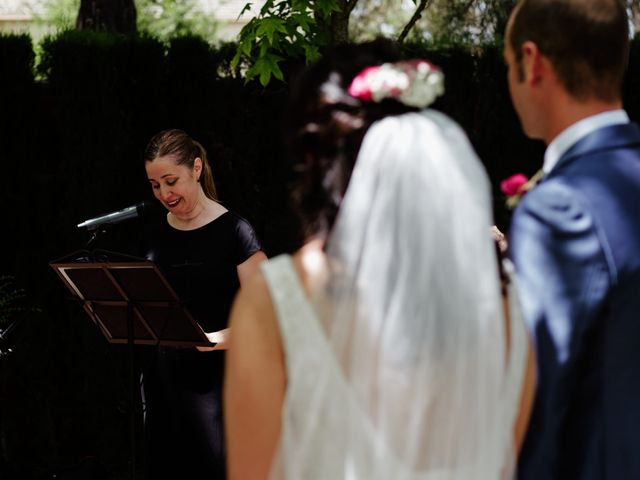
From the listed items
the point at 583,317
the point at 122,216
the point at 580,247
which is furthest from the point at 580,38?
the point at 122,216

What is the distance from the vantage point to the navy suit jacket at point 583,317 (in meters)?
2.07

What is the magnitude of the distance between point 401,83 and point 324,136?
0.58ft

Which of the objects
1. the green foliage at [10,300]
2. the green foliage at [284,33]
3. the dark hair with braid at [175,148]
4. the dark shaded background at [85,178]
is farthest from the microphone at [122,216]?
the green foliage at [10,300]

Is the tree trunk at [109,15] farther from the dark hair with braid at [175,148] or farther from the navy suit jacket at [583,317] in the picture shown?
the navy suit jacket at [583,317]

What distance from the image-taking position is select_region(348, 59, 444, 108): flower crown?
6.00ft

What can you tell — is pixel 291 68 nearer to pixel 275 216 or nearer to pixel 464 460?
pixel 275 216

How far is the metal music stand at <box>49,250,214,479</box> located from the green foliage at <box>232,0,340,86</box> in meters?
1.43

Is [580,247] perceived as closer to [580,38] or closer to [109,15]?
[580,38]

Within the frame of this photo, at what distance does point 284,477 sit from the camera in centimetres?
183

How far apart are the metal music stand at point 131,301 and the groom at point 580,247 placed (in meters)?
2.22

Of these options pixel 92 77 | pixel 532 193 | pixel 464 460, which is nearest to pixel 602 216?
pixel 532 193

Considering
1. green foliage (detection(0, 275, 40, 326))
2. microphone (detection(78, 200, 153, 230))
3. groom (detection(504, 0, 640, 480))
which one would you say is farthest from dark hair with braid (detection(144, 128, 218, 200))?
groom (detection(504, 0, 640, 480))

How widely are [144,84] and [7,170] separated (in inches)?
41.9

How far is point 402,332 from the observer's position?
179cm
